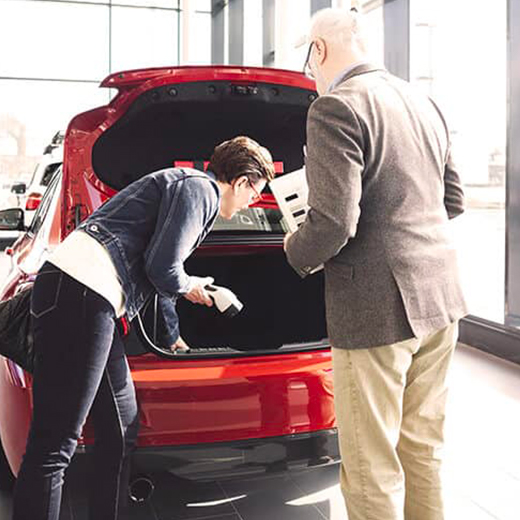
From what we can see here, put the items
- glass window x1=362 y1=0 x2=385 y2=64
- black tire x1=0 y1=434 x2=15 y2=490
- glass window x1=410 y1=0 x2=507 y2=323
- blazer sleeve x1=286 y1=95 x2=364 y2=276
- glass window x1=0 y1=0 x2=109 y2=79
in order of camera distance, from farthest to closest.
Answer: glass window x1=0 y1=0 x2=109 y2=79
glass window x1=362 y1=0 x2=385 y2=64
glass window x1=410 y1=0 x2=507 y2=323
black tire x1=0 y1=434 x2=15 y2=490
blazer sleeve x1=286 y1=95 x2=364 y2=276

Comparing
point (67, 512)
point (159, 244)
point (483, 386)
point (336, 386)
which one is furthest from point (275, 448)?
point (483, 386)

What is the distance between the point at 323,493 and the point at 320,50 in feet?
5.03

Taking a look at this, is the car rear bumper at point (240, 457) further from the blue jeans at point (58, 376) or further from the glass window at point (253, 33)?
the glass window at point (253, 33)

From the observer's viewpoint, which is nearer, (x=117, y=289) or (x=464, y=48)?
(x=117, y=289)

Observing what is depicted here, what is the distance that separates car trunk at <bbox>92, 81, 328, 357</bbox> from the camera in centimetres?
224

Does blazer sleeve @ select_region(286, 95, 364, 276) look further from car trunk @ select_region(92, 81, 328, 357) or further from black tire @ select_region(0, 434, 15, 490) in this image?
black tire @ select_region(0, 434, 15, 490)

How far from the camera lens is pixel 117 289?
1.79 m

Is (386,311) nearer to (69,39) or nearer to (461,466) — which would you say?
(461,466)

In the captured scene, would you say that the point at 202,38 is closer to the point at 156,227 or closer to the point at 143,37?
the point at 143,37

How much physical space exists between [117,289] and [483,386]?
107 inches

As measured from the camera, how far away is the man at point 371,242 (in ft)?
5.27

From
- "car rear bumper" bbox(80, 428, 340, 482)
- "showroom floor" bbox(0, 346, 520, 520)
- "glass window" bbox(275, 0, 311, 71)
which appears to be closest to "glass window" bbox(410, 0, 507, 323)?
Result: "showroom floor" bbox(0, 346, 520, 520)

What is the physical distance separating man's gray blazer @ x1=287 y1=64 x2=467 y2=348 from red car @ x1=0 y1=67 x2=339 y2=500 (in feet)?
1.26

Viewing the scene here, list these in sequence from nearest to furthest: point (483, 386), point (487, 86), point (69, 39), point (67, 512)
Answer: point (67, 512) < point (483, 386) < point (487, 86) < point (69, 39)
